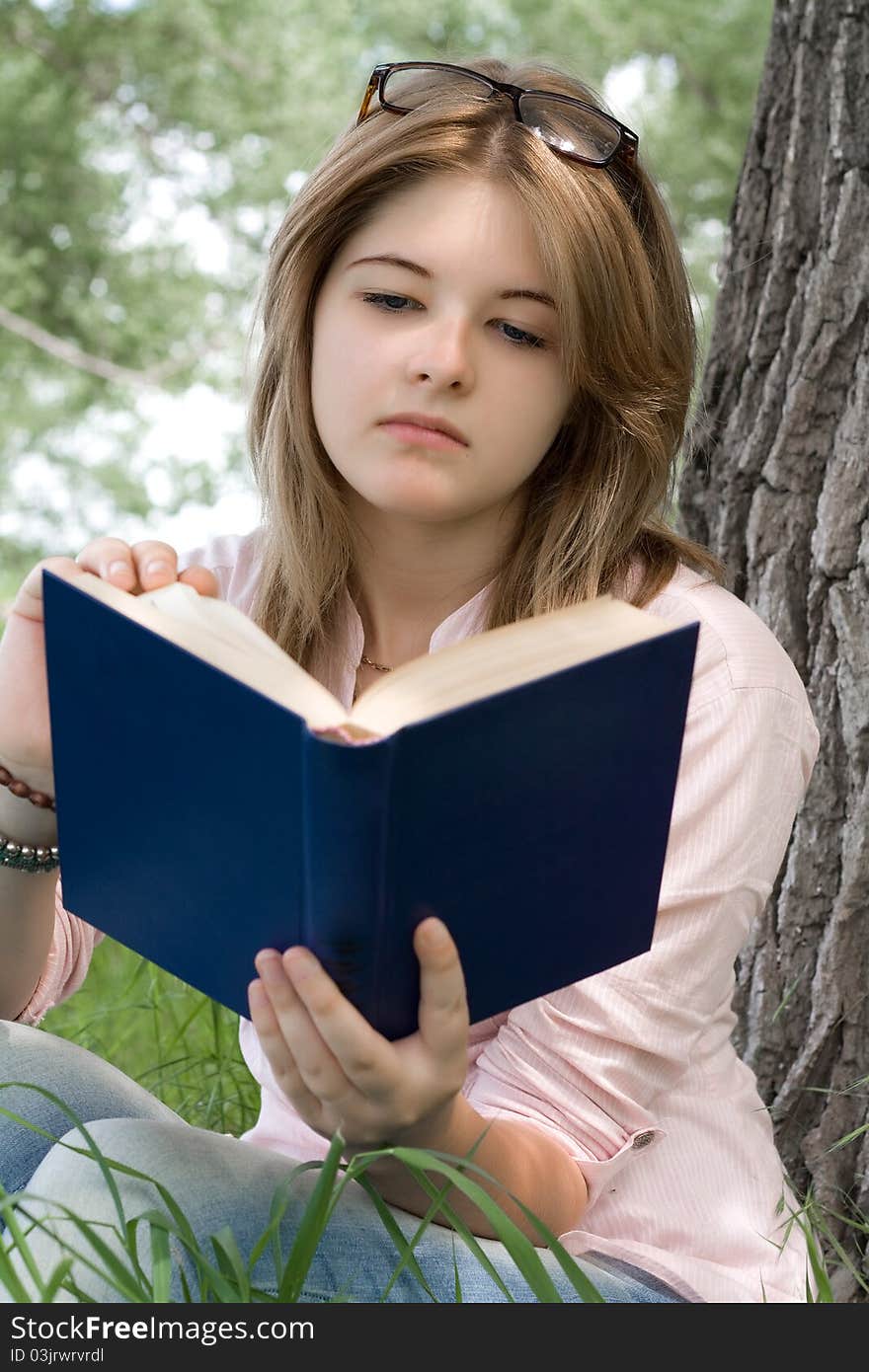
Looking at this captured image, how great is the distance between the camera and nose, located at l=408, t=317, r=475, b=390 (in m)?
1.45

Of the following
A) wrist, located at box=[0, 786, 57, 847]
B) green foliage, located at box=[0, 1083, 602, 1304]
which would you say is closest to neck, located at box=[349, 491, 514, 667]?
wrist, located at box=[0, 786, 57, 847]

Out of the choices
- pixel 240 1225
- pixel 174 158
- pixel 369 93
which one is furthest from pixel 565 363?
pixel 174 158

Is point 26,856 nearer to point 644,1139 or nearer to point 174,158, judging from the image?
point 644,1139

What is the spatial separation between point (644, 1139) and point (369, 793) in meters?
0.61

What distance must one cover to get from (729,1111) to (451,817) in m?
0.64

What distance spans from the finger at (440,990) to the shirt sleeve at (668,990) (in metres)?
0.28

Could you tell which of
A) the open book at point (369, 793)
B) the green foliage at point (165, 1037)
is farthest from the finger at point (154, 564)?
the green foliage at point (165, 1037)

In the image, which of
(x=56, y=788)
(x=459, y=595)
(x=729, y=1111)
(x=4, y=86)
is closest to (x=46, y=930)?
(x=56, y=788)

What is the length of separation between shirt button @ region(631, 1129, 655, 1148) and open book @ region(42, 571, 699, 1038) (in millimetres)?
262

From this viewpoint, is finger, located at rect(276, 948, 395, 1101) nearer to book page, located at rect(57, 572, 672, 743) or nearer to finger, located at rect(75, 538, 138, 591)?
book page, located at rect(57, 572, 672, 743)

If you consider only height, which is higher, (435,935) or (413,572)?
(413,572)

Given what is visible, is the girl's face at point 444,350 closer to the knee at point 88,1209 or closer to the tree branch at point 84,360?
the knee at point 88,1209

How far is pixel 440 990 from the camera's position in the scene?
1.04 m

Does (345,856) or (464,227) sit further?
(464,227)
